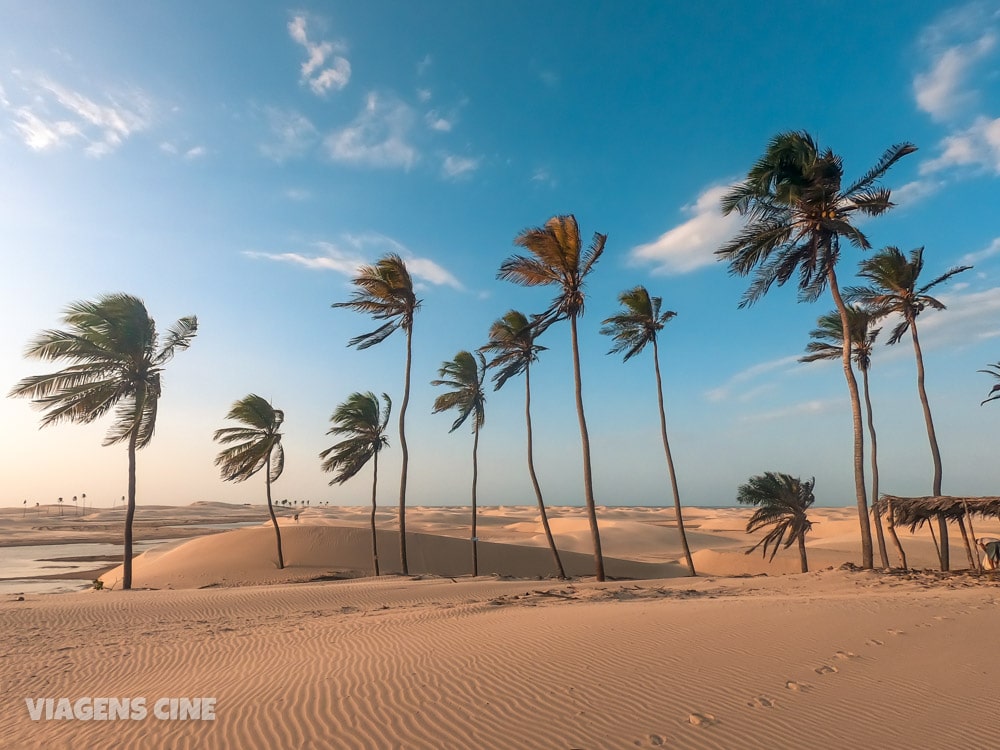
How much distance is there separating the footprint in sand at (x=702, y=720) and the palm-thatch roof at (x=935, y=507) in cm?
1576

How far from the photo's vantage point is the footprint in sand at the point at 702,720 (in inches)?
229

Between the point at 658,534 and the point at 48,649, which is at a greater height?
the point at 48,649

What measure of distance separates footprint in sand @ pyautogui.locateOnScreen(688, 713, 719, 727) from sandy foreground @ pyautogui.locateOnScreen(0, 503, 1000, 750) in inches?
0.8

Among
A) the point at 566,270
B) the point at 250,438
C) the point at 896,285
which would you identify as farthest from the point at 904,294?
the point at 250,438

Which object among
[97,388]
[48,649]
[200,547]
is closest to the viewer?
[48,649]

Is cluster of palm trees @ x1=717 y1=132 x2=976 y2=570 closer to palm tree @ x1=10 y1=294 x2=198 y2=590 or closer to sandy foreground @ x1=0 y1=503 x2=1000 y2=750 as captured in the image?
sandy foreground @ x1=0 y1=503 x2=1000 y2=750

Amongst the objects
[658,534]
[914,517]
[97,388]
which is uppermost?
[97,388]

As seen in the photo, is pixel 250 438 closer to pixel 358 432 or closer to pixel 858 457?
pixel 358 432

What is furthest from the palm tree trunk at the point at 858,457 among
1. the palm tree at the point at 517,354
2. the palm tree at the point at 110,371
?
the palm tree at the point at 110,371

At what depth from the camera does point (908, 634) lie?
9.11 metres

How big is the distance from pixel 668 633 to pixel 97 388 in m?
21.8

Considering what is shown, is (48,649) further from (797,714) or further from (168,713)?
(797,714)

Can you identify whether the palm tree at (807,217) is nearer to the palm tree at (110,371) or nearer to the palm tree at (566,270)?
the palm tree at (566,270)

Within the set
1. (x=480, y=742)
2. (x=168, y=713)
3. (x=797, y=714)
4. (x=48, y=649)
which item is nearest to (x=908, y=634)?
(x=797, y=714)
